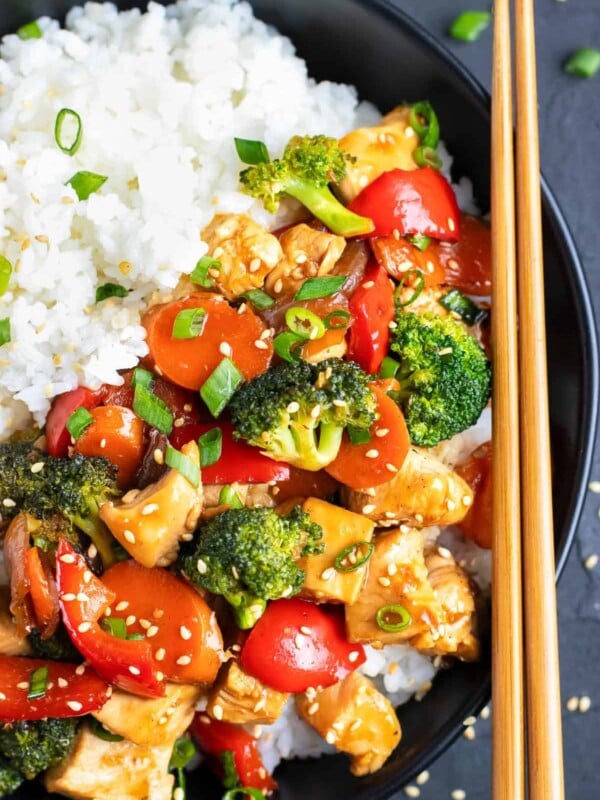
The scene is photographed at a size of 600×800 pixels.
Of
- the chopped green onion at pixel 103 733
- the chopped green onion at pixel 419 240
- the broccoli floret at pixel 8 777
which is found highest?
the chopped green onion at pixel 419 240

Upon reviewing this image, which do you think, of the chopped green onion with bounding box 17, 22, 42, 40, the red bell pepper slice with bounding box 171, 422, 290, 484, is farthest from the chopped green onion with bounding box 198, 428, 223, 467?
the chopped green onion with bounding box 17, 22, 42, 40

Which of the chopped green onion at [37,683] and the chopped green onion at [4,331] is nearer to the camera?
the chopped green onion at [37,683]

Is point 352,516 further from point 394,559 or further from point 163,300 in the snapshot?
point 163,300

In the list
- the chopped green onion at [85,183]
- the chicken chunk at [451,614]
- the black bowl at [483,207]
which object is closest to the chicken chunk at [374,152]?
the black bowl at [483,207]

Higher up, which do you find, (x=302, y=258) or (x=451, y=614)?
(x=302, y=258)

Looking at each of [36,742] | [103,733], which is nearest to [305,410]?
[103,733]

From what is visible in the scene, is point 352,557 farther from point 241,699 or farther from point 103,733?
point 103,733

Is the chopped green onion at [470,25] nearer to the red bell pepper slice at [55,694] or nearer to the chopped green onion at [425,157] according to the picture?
the chopped green onion at [425,157]
